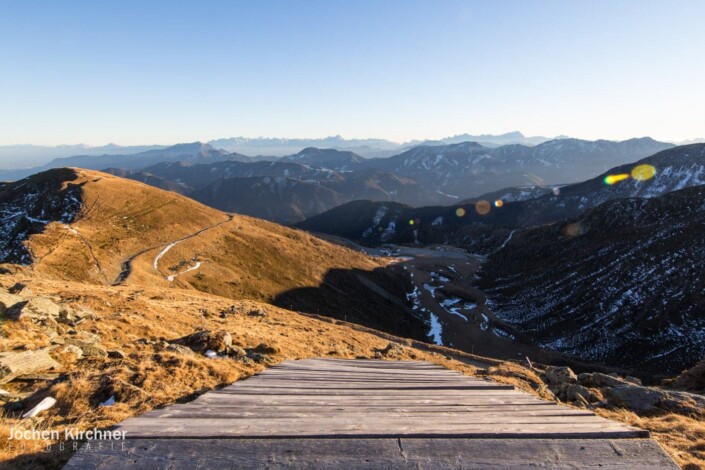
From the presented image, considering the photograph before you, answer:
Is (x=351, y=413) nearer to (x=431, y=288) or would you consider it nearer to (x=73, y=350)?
(x=73, y=350)

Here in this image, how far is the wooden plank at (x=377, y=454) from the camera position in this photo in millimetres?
3582

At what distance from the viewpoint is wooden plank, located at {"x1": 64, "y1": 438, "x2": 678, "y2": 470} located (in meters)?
3.58

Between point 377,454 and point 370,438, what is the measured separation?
1.09 feet

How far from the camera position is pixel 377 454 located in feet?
12.3

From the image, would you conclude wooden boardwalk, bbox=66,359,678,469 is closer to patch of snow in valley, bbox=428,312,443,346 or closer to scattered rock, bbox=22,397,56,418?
scattered rock, bbox=22,397,56,418

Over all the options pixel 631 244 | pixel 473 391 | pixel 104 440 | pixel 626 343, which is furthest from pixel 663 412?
pixel 631 244

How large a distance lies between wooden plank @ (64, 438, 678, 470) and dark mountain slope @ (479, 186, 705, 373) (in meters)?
60.5

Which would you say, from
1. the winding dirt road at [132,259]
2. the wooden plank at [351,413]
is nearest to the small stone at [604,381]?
the wooden plank at [351,413]

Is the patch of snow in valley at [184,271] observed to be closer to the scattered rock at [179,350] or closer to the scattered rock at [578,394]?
the scattered rock at [179,350]

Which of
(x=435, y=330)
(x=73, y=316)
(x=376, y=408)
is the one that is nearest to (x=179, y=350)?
(x=73, y=316)

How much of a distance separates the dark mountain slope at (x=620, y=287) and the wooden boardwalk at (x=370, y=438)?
196 ft

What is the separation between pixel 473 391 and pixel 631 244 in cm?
9510

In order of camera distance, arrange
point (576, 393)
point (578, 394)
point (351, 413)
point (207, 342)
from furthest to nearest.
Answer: point (207, 342) < point (576, 393) < point (578, 394) < point (351, 413)

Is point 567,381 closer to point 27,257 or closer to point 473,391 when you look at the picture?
point 473,391
